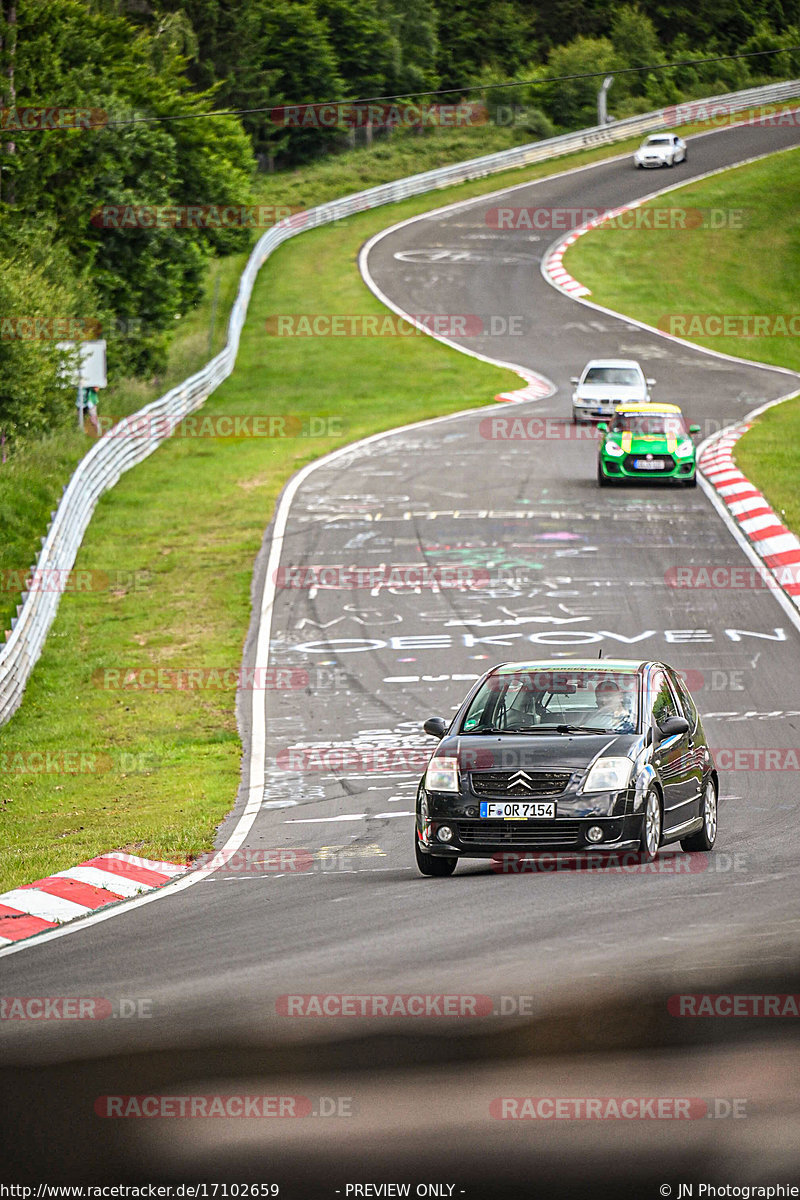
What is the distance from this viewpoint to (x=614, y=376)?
40.4m

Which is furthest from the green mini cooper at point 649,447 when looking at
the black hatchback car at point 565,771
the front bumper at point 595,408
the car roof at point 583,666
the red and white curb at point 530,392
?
the black hatchback car at point 565,771

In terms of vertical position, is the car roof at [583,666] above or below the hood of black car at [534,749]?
above

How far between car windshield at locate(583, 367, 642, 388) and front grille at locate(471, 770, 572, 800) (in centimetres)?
2945

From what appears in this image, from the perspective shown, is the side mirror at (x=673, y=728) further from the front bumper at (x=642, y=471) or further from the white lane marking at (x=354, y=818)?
the front bumper at (x=642, y=471)

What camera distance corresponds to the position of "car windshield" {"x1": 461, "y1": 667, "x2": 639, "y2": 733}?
39.6 ft

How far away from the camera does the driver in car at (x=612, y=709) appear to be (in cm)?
1199

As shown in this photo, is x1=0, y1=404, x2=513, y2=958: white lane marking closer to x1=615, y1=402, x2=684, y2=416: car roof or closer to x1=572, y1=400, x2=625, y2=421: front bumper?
x1=572, y1=400, x2=625, y2=421: front bumper

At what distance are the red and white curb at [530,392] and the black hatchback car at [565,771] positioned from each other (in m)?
31.9

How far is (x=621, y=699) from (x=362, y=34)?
8684cm

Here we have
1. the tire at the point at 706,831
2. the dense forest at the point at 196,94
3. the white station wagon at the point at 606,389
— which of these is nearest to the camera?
the tire at the point at 706,831

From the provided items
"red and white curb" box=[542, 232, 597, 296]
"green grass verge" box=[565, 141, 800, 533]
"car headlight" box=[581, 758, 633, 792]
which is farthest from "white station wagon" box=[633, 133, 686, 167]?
"car headlight" box=[581, 758, 633, 792]

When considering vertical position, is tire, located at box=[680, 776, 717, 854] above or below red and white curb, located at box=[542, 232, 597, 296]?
above

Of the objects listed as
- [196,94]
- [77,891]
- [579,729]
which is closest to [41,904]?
[77,891]

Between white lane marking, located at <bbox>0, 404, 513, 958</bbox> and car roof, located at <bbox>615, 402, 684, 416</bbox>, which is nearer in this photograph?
white lane marking, located at <bbox>0, 404, 513, 958</bbox>
